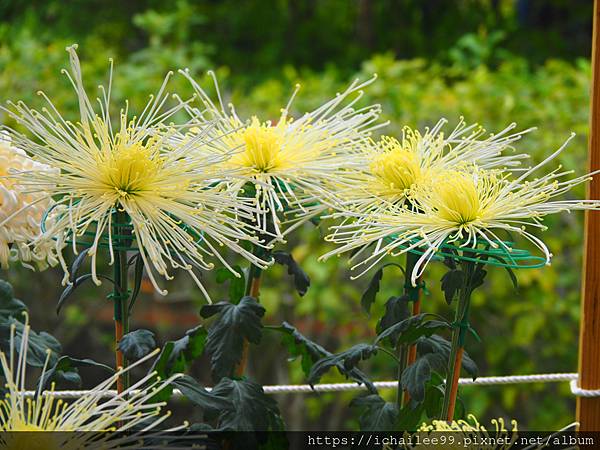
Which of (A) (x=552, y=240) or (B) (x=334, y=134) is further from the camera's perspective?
(A) (x=552, y=240)

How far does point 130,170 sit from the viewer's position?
0.86 m

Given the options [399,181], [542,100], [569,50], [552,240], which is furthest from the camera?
[569,50]

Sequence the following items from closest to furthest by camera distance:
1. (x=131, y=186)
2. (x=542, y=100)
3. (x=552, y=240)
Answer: (x=131, y=186) → (x=552, y=240) → (x=542, y=100)

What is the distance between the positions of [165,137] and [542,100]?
180cm

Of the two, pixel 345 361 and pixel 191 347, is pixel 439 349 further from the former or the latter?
pixel 191 347

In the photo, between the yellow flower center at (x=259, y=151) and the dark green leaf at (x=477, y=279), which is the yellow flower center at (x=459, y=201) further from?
the yellow flower center at (x=259, y=151)

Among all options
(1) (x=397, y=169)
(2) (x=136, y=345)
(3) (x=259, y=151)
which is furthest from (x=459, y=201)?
(2) (x=136, y=345)

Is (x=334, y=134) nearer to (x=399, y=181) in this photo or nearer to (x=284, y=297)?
(x=399, y=181)

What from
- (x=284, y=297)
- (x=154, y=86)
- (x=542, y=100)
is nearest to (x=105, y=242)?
(x=284, y=297)

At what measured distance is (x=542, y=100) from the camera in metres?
2.46

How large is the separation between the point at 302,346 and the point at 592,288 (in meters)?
Answer: 0.35

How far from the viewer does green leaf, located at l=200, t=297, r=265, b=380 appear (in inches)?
35.7

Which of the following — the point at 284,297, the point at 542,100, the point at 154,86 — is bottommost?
the point at 284,297

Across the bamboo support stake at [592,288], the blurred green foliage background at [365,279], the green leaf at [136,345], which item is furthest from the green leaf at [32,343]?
the blurred green foliage background at [365,279]
